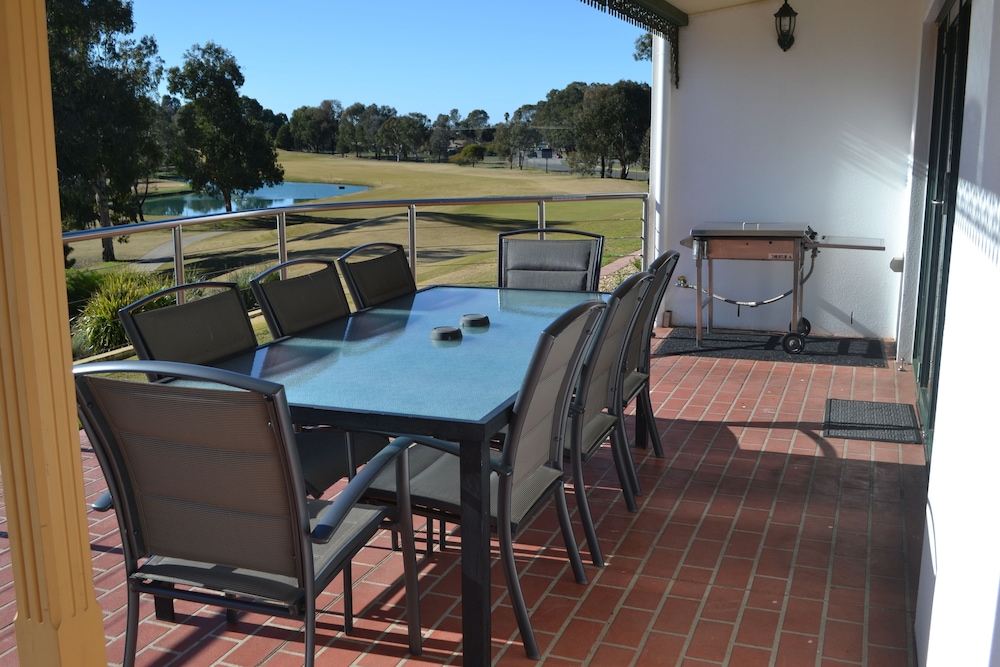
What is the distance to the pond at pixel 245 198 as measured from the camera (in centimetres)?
1747

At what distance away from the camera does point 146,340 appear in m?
2.47

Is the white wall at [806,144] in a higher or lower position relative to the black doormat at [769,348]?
higher

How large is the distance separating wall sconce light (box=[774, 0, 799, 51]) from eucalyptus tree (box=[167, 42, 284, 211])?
13.0m

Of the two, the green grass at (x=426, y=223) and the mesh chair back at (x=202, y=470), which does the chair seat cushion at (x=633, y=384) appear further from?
the green grass at (x=426, y=223)

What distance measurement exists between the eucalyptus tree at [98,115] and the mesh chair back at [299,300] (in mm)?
13488

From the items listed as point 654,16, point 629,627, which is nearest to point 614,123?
point 654,16

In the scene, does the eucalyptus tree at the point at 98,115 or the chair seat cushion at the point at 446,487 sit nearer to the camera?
the chair seat cushion at the point at 446,487

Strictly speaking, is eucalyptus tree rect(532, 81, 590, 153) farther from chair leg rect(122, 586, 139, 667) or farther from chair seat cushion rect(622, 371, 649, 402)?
chair leg rect(122, 586, 139, 667)

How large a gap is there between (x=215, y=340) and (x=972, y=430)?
2.03m

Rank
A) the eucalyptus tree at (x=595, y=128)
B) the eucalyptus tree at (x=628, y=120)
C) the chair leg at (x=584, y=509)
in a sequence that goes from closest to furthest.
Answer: the chair leg at (x=584, y=509) < the eucalyptus tree at (x=628, y=120) < the eucalyptus tree at (x=595, y=128)

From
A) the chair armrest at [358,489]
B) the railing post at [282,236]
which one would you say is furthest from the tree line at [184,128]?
the chair armrest at [358,489]

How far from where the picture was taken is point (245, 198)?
18375 mm

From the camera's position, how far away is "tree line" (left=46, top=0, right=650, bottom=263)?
15.4m

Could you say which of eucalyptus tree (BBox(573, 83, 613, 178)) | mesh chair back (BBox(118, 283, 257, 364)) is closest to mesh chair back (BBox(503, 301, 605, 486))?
mesh chair back (BBox(118, 283, 257, 364))
